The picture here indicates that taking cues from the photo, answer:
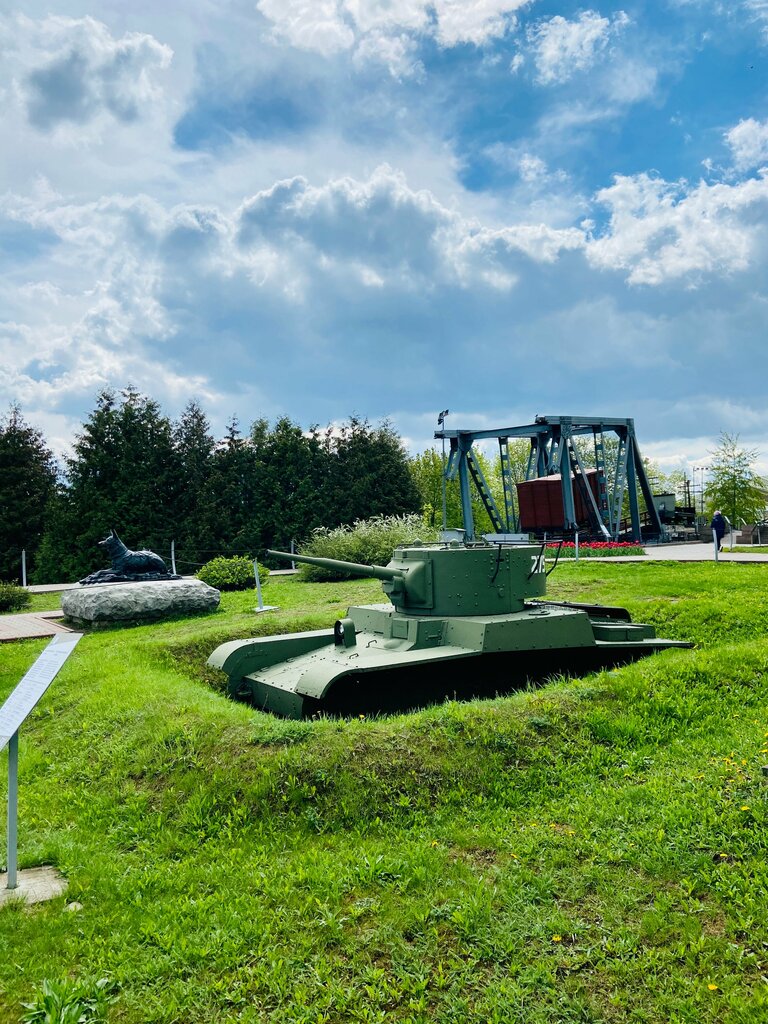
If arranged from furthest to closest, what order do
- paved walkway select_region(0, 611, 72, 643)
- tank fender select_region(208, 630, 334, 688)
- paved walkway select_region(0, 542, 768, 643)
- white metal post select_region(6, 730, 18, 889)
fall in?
1. paved walkway select_region(0, 542, 768, 643)
2. paved walkway select_region(0, 611, 72, 643)
3. tank fender select_region(208, 630, 334, 688)
4. white metal post select_region(6, 730, 18, 889)

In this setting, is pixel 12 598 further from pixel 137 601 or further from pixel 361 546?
pixel 361 546

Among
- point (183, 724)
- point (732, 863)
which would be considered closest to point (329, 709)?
point (183, 724)

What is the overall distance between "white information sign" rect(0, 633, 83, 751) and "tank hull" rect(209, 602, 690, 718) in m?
2.43

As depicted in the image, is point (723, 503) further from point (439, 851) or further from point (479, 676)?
point (439, 851)

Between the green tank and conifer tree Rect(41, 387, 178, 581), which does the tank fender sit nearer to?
the green tank

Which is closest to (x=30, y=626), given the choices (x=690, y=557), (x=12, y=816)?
(x=12, y=816)

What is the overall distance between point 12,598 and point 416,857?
15800 millimetres

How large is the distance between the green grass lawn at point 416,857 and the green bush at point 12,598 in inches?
419

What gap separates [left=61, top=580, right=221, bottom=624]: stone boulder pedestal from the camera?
14820 mm

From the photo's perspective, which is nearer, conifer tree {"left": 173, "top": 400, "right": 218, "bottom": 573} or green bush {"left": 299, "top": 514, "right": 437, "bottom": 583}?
green bush {"left": 299, "top": 514, "right": 437, "bottom": 583}

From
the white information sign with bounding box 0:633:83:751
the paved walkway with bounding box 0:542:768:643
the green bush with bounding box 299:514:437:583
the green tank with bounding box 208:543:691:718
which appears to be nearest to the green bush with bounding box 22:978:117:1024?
the white information sign with bounding box 0:633:83:751

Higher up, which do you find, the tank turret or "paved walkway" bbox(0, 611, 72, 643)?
the tank turret

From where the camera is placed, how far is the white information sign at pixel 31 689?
4.63 m

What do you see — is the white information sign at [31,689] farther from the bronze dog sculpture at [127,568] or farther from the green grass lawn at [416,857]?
the bronze dog sculpture at [127,568]
